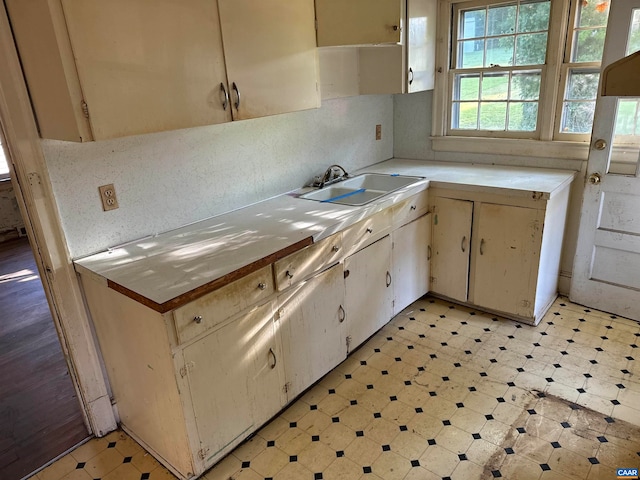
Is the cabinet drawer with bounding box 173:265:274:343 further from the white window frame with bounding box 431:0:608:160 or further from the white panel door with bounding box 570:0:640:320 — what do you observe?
the white panel door with bounding box 570:0:640:320

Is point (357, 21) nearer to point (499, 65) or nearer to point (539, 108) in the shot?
point (499, 65)


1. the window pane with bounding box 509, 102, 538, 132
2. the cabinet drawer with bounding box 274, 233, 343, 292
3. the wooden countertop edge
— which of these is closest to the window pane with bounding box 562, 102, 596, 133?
the window pane with bounding box 509, 102, 538, 132

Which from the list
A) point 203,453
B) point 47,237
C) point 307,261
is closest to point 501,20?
point 307,261

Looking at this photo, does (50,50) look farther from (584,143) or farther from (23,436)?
(584,143)

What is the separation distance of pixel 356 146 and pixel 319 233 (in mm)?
1441

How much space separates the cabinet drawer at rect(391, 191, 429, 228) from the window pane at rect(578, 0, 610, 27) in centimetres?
141

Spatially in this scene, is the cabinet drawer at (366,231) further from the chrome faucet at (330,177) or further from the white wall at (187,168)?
the white wall at (187,168)

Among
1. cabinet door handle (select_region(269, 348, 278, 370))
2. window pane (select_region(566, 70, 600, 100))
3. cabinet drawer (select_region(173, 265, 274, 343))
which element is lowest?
cabinet door handle (select_region(269, 348, 278, 370))

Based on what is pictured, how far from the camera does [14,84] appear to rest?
1771 millimetres

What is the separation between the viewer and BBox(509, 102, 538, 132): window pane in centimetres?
313

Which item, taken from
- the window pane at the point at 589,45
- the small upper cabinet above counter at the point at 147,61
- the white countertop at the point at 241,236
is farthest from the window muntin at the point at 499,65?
the small upper cabinet above counter at the point at 147,61

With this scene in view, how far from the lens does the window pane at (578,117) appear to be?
2928mm

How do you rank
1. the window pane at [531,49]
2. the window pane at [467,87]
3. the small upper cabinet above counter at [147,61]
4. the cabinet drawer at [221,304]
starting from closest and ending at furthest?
the small upper cabinet above counter at [147,61] < the cabinet drawer at [221,304] < the window pane at [531,49] < the window pane at [467,87]

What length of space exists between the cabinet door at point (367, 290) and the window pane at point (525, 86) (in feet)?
4.72
